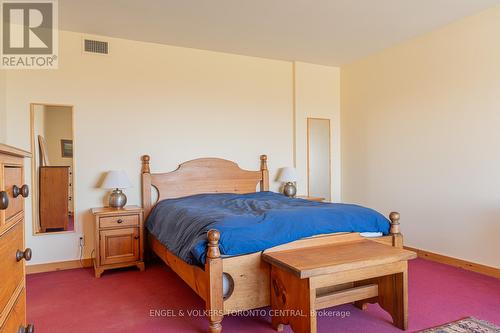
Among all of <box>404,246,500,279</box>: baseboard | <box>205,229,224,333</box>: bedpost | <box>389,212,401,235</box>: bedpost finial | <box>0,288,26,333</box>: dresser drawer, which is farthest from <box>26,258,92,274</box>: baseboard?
<box>404,246,500,279</box>: baseboard

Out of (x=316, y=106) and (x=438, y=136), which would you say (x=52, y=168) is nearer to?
(x=316, y=106)

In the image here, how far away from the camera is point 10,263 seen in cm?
104

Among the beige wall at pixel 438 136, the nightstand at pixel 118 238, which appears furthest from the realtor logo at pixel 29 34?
the beige wall at pixel 438 136

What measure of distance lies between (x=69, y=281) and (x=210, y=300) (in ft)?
6.35

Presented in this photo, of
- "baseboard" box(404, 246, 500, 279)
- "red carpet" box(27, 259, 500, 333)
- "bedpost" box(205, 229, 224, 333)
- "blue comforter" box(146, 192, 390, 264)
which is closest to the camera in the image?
"bedpost" box(205, 229, 224, 333)

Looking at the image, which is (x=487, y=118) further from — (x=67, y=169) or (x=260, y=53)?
(x=67, y=169)

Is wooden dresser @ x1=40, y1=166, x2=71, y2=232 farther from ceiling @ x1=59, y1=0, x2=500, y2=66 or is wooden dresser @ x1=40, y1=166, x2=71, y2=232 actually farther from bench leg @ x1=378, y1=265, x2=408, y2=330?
bench leg @ x1=378, y1=265, x2=408, y2=330

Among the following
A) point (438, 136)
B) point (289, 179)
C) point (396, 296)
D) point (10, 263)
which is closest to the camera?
point (10, 263)

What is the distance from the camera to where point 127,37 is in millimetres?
3908

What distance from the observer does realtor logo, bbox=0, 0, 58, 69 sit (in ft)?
10.3

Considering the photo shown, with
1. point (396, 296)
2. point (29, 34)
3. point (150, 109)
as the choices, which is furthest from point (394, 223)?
point (29, 34)

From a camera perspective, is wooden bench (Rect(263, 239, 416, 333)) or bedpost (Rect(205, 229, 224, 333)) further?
bedpost (Rect(205, 229, 224, 333))

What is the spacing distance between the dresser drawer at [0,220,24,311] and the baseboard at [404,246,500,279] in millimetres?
3787

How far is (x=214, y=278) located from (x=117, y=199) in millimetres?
2006
